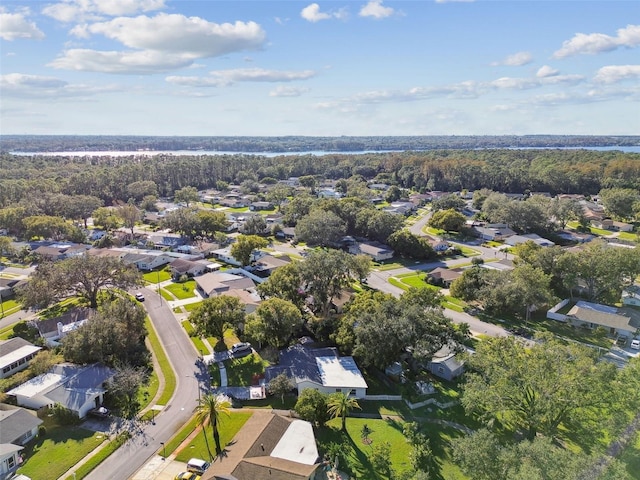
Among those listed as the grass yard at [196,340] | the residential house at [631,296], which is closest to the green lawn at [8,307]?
the grass yard at [196,340]

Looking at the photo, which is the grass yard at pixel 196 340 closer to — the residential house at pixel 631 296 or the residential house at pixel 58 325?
the residential house at pixel 58 325

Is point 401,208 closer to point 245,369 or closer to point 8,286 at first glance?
point 245,369

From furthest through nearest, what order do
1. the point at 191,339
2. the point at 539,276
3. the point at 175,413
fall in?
the point at 539,276, the point at 191,339, the point at 175,413

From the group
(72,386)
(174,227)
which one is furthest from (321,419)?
(174,227)

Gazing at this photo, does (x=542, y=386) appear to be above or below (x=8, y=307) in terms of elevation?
above

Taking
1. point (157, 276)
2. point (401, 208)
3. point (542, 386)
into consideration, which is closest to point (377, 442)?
point (542, 386)

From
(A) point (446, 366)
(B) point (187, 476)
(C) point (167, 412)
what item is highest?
(B) point (187, 476)

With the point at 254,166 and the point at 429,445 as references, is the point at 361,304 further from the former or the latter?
the point at 254,166
